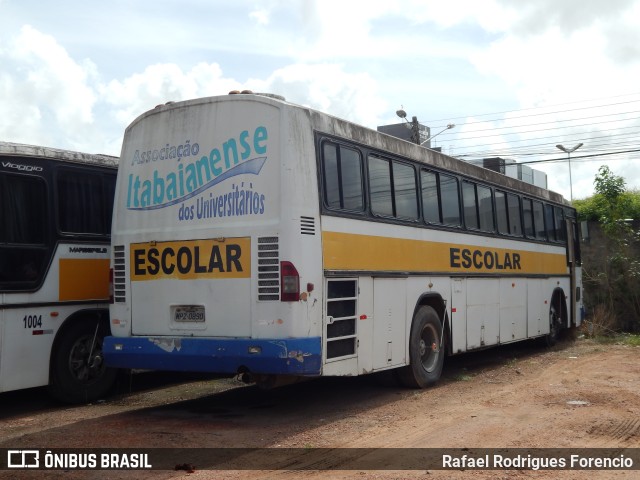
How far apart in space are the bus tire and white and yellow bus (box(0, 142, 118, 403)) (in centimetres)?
1

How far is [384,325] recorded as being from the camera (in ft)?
31.2

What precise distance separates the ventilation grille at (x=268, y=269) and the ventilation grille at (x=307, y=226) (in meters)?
0.30

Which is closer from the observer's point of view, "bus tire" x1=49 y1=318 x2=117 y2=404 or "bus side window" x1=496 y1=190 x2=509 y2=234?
"bus tire" x1=49 y1=318 x2=117 y2=404

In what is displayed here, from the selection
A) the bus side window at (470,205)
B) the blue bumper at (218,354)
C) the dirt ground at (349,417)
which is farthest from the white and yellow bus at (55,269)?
the bus side window at (470,205)

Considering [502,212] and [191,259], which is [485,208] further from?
[191,259]

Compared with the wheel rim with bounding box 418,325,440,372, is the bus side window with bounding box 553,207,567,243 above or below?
above

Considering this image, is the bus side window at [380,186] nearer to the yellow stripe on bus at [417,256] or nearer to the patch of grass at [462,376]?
the yellow stripe on bus at [417,256]

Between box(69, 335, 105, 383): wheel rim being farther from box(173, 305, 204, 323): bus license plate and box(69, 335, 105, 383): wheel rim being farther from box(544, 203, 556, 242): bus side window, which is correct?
box(544, 203, 556, 242): bus side window

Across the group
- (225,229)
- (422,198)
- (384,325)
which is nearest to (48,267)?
(225,229)

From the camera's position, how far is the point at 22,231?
9.05 m

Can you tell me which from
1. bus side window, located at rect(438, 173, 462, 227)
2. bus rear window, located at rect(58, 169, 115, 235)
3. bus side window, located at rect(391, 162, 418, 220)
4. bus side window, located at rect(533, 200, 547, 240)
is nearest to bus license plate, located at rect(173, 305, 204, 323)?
bus rear window, located at rect(58, 169, 115, 235)

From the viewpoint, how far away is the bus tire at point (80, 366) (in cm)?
942

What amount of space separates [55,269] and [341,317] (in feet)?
11.5

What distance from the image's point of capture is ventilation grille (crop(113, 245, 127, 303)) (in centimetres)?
906
